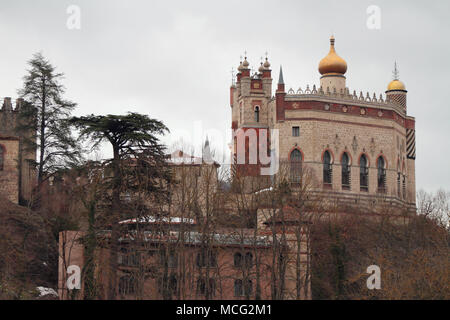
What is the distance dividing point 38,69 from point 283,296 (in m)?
21.1

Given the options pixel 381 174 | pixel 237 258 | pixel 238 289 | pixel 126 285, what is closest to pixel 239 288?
pixel 238 289

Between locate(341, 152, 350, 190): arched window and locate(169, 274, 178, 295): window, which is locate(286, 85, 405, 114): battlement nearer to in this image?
locate(341, 152, 350, 190): arched window

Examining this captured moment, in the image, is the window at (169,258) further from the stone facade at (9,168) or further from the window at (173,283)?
the stone facade at (9,168)

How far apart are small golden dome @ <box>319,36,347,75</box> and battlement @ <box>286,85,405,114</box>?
54.3 inches

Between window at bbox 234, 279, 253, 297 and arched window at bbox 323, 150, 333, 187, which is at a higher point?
arched window at bbox 323, 150, 333, 187

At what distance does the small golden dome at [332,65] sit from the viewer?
6103 centimetres

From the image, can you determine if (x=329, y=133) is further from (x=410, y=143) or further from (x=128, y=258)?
(x=128, y=258)

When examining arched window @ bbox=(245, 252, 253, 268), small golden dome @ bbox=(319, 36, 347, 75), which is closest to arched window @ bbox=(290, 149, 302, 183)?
small golden dome @ bbox=(319, 36, 347, 75)

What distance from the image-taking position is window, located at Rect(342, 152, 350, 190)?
57.9 m

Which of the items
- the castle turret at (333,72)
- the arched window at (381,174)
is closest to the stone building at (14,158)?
the castle turret at (333,72)

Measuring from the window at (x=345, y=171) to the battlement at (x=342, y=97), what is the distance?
380 centimetres

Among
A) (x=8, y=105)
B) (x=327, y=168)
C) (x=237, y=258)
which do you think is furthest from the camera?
(x=327, y=168)

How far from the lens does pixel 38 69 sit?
1953 inches

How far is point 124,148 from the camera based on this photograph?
1622 inches
